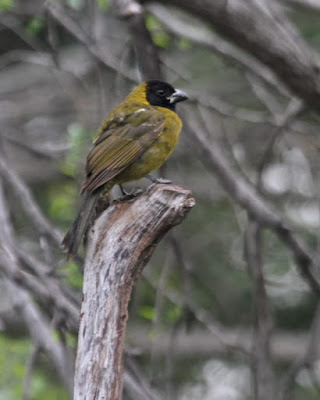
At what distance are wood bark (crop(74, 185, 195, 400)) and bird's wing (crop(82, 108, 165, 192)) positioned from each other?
2.35 ft

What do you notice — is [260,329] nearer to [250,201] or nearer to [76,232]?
[250,201]

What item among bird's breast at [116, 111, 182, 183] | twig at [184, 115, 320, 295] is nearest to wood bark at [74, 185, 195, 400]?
bird's breast at [116, 111, 182, 183]

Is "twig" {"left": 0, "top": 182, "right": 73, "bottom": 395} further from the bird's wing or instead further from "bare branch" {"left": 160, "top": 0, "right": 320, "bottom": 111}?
"bare branch" {"left": 160, "top": 0, "right": 320, "bottom": 111}

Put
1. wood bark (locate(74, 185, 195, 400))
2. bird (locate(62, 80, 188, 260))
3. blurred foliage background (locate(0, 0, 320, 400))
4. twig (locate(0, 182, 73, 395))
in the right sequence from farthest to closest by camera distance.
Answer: blurred foliage background (locate(0, 0, 320, 400)) → twig (locate(0, 182, 73, 395)) → bird (locate(62, 80, 188, 260)) → wood bark (locate(74, 185, 195, 400))

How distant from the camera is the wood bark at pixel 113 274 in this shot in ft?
10.2

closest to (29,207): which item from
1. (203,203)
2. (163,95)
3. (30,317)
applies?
(30,317)

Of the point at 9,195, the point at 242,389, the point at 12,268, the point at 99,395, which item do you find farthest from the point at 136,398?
the point at 242,389

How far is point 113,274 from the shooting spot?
3270mm

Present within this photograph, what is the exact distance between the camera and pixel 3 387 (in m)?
5.44

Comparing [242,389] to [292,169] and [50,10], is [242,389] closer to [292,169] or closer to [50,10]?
→ [292,169]

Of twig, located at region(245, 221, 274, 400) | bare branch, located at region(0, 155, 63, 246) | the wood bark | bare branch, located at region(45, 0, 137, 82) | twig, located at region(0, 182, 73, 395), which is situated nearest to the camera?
the wood bark

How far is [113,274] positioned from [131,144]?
138 cm

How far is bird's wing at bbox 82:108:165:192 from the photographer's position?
14.0 feet

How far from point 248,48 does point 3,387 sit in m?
2.63
